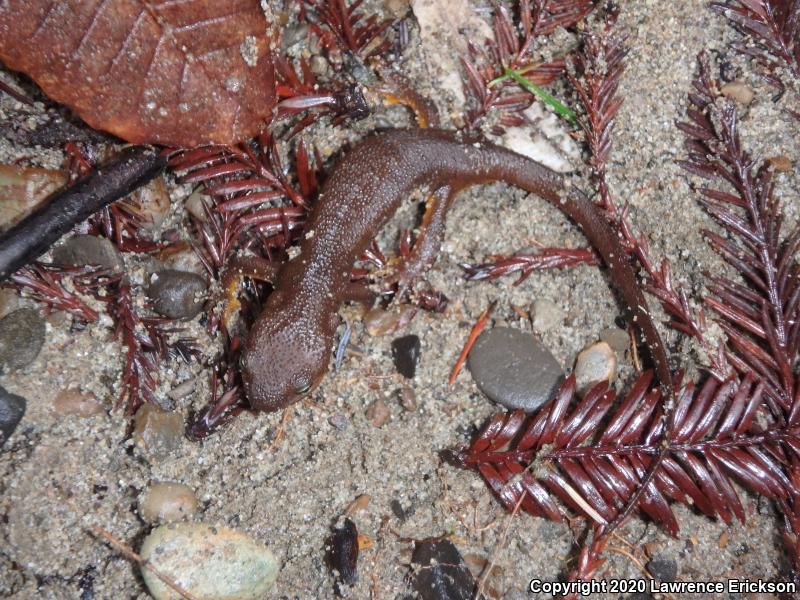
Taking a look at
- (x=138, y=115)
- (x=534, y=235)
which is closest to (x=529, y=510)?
(x=534, y=235)

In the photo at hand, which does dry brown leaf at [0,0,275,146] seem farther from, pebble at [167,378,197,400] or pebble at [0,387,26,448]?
pebble at [0,387,26,448]

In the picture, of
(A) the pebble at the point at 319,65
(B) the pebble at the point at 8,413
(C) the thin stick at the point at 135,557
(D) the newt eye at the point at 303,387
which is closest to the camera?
(C) the thin stick at the point at 135,557

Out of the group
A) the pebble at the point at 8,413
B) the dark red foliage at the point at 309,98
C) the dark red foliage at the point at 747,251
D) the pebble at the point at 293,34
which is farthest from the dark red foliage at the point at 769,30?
the pebble at the point at 8,413

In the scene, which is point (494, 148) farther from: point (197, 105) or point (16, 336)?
point (16, 336)

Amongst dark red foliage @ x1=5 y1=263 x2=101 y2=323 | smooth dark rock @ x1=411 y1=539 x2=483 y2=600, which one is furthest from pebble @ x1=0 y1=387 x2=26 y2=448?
smooth dark rock @ x1=411 y1=539 x2=483 y2=600

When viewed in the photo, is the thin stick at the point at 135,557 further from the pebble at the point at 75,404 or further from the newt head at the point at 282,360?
the newt head at the point at 282,360

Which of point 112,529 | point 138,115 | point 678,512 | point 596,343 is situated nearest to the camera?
point 138,115
